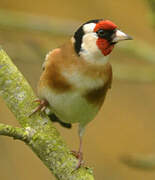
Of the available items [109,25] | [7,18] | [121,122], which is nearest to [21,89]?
[109,25]

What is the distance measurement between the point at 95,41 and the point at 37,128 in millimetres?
721

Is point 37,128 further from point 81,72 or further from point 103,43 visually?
point 103,43

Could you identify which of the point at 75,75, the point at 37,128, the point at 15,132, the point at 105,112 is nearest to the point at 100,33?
the point at 75,75

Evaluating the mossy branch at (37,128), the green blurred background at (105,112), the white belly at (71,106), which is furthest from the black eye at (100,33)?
the green blurred background at (105,112)

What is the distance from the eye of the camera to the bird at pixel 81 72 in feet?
9.28

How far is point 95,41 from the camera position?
2898 millimetres

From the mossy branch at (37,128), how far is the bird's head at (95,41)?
0.55m

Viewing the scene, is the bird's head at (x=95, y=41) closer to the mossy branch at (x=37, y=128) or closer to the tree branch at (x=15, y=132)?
the mossy branch at (x=37, y=128)

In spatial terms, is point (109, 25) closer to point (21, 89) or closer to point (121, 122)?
point (21, 89)

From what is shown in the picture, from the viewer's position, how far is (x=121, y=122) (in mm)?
5234

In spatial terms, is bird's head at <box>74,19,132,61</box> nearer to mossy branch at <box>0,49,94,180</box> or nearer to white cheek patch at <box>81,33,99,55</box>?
white cheek patch at <box>81,33,99,55</box>

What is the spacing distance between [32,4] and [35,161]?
164cm

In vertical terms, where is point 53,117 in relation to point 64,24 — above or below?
below

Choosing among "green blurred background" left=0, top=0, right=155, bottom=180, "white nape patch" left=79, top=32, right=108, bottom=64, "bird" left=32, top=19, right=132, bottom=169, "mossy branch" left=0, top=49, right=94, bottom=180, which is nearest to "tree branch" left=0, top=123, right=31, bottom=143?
"mossy branch" left=0, top=49, right=94, bottom=180
